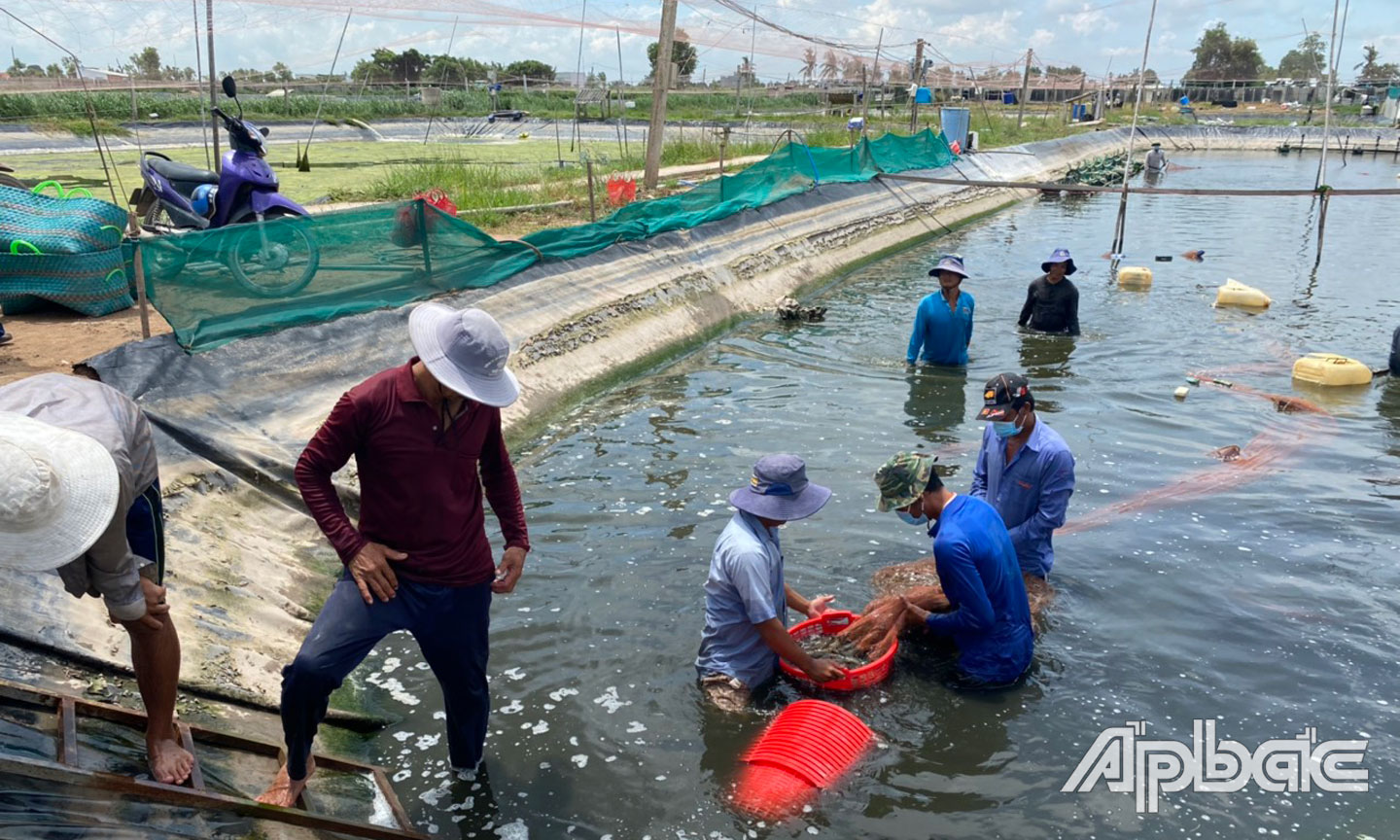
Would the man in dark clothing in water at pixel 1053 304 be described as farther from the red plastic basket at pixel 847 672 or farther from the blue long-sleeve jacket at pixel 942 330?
the red plastic basket at pixel 847 672

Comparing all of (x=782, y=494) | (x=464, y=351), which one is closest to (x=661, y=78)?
(x=782, y=494)

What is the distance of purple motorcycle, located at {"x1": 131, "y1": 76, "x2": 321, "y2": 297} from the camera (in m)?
7.96

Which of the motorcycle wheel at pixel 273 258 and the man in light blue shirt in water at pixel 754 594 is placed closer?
the man in light blue shirt in water at pixel 754 594

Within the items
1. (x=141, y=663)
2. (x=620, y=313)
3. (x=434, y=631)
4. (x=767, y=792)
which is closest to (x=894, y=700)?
(x=767, y=792)

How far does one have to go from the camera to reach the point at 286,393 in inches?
311

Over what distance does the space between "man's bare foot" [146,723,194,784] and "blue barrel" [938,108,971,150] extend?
35259 mm

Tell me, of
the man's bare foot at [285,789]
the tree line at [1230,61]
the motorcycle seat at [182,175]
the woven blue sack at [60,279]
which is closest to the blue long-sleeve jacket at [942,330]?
the woven blue sack at [60,279]

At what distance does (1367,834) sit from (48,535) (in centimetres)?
538

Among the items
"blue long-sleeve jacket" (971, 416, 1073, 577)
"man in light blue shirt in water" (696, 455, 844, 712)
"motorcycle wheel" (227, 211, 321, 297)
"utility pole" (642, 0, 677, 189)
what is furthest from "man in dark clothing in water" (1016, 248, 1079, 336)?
"utility pole" (642, 0, 677, 189)

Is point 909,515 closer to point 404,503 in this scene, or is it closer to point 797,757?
point 797,757

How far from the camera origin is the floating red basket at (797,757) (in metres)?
4.52

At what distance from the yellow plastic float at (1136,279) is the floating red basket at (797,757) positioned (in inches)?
587

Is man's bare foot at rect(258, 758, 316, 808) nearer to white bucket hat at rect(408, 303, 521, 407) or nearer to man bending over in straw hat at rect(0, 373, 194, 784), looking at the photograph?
man bending over in straw hat at rect(0, 373, 194, 784)

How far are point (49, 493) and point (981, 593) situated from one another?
3973 millimetres
